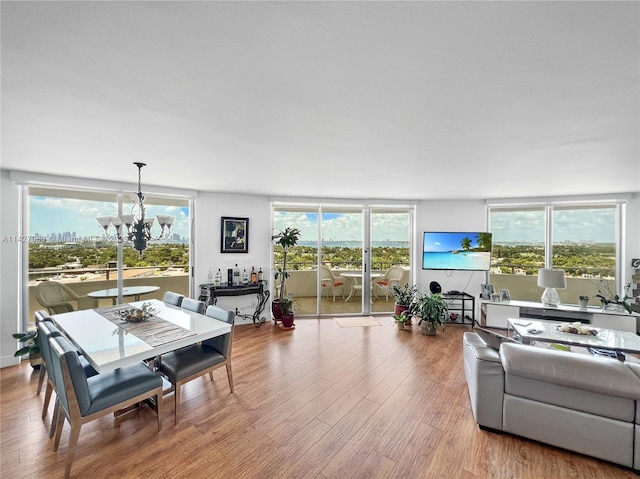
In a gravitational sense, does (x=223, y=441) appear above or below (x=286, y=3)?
below

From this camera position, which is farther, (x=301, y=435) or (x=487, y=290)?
(x=487, y=290)

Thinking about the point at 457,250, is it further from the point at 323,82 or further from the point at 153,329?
the point at 153,329

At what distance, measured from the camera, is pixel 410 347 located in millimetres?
4125

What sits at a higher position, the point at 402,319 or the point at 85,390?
the point at 85,390

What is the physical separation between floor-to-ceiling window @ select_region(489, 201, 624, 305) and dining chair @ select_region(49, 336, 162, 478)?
6081 millimetres

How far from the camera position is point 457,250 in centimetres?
534

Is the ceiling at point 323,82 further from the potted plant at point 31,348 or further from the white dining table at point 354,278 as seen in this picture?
the white dining table at point 354,278

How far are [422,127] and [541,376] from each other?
209 centimetres

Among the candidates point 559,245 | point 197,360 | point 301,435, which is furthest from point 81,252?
point 559,245

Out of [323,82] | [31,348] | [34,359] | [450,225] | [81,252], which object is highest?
[323,82]

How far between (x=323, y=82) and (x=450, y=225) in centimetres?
507

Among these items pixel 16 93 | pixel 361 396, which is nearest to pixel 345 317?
pixel 361 396

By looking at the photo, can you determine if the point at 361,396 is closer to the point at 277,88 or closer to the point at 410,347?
the point at 410,347

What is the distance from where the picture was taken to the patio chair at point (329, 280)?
19.4 ft
